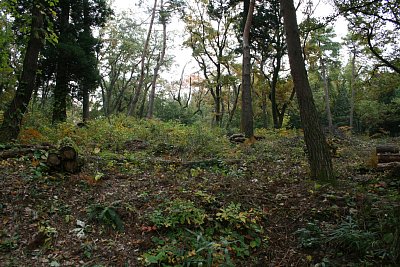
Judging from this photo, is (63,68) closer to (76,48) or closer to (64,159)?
(76,48)

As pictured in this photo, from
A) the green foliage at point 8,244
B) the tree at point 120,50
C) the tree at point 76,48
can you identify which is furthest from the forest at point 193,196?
the tree at point 120,50

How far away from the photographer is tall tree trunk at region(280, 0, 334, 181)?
551 cm

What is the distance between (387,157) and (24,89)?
8.80 metres

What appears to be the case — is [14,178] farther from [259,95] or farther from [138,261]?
[259,95]

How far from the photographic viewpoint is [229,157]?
7812mm

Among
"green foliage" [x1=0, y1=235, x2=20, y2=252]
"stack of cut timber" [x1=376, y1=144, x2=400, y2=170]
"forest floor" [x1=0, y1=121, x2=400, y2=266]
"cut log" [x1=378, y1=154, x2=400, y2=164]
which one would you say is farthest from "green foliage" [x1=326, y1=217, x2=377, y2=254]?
"green foliage" [x1=0, y1=235, x2=20, y2=252]

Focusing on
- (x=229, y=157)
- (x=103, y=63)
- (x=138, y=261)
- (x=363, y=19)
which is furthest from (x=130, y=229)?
(x=103, y=63)

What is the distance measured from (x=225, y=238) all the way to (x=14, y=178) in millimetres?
3666

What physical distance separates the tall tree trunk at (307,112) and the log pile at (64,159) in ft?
14.7

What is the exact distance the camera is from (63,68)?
45.1ft

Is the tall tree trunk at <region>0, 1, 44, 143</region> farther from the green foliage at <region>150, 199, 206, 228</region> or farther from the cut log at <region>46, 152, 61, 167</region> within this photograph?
the green foliage at <region>150, 199, 206, 228</region>

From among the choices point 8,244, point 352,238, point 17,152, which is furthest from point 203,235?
point 17,152

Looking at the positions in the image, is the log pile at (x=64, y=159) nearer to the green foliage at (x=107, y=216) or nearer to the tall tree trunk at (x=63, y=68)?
the green foliage at (x=107, y=216)

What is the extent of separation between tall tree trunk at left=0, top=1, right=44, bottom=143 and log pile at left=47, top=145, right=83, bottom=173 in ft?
7.36
